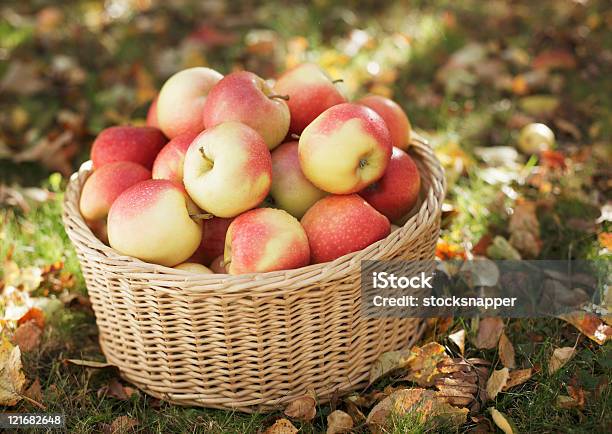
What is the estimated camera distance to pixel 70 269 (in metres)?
2.37

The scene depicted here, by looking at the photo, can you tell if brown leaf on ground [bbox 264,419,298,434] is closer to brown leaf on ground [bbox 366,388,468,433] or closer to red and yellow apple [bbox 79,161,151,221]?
brown leaf on ground [bbox 366,388,468,433]

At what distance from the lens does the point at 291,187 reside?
1935 mm

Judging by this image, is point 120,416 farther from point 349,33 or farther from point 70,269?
point 349,33

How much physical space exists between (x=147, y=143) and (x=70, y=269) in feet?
1.88

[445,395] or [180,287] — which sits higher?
[180,287]

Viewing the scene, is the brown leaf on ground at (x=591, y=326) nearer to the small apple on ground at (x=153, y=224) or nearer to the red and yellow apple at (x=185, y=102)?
the small apple on ground at (x=153, y=224)

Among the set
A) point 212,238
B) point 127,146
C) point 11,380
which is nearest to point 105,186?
point 127,146

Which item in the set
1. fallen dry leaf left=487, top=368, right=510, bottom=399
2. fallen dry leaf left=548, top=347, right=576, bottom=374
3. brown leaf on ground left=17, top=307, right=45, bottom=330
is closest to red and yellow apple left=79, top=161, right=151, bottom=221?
brown leaf on ground left=17, top=307, right=45, bottom=330

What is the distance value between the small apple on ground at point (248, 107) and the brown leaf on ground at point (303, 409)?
0.73 metres

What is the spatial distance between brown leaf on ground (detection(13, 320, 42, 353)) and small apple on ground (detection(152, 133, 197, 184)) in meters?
0.62

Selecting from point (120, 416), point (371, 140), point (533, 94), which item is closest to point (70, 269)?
point (120, 416)

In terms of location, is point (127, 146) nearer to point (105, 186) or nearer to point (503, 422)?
point (105, 186)

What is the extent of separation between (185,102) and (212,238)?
1.49 feet

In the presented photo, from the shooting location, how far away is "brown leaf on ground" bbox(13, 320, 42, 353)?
80.7 inches
